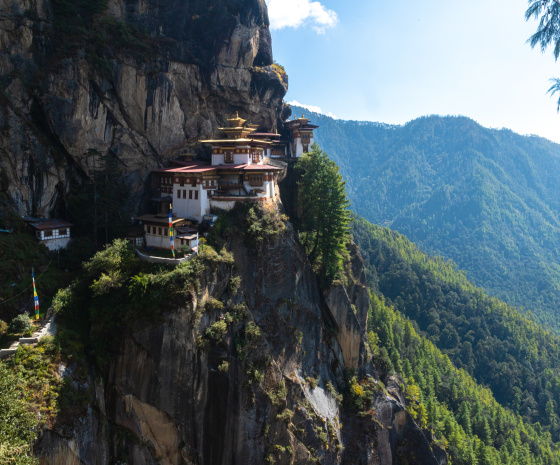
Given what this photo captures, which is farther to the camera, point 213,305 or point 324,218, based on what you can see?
point 324,218

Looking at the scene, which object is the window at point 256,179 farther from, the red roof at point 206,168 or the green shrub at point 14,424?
the green shrub at point 14,424

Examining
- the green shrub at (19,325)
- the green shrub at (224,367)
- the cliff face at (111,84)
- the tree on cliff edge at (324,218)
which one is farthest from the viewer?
the tree on cliff edge at (324,218)

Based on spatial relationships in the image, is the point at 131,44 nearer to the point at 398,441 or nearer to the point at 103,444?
the point at 103,444

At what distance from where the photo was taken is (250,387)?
33125 mm

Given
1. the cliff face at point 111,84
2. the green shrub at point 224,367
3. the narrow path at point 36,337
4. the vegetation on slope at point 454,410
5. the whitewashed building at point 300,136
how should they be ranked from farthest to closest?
the vegetation on slope at point 454,410
the whitewashed building at point 300,136
the cliff face at point 111,84
the green shrub at point 224,367
the narrow path at point 36,337

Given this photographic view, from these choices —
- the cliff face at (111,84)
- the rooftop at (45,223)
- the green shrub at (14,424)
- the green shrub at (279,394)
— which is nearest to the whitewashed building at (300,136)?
the cliff face at (111,84)

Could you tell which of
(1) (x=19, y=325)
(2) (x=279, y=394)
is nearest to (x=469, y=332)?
(2) (x=279, y=394)

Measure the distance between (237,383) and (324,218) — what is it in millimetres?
21054

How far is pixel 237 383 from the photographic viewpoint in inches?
1275

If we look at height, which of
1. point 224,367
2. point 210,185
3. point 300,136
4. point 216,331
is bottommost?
point 224,367

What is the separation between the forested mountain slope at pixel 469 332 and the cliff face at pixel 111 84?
61.6 metres

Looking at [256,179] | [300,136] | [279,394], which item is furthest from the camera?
[300,136]

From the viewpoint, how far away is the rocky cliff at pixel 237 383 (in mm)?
29344

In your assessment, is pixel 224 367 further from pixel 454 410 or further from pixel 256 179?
pixel 454 410
